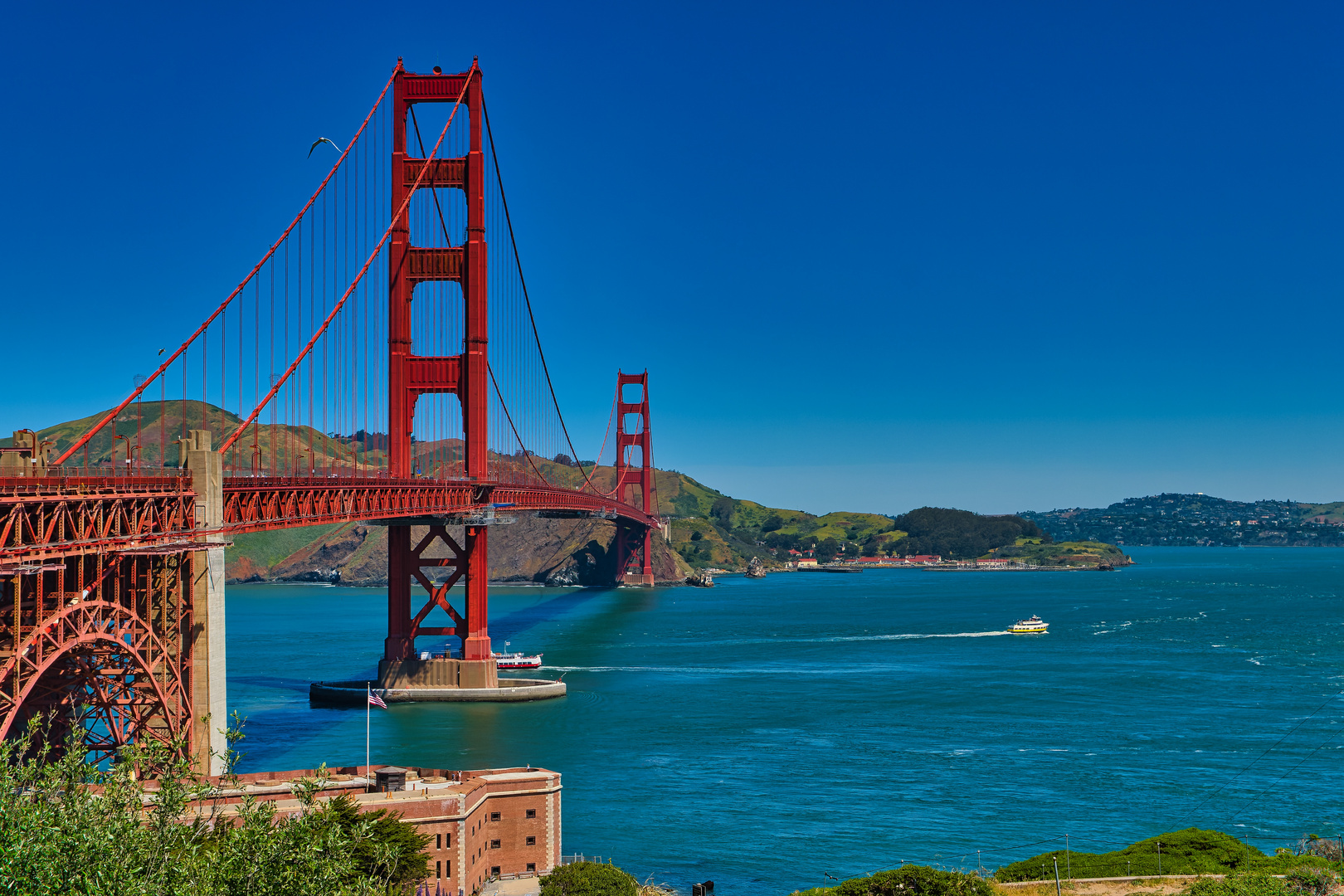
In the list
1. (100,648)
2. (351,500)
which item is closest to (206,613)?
(100,648)

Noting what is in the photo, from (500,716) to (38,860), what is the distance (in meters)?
35.3

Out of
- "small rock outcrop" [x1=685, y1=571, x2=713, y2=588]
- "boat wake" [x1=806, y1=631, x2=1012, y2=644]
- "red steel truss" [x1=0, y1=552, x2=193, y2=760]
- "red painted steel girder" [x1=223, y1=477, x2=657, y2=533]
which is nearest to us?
"red steel truss" [x1=0, y1=552, x2=193, y2=760]

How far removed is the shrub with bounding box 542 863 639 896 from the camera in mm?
23984

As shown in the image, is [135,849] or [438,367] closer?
[135,849]

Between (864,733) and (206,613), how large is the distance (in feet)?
75.8

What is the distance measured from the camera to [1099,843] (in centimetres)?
3006

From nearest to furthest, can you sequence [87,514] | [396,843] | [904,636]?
[396,843]
[87,514]
[904,636]

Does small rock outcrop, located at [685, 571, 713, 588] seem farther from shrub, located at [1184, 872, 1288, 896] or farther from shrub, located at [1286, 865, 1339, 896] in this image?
shrub, located at [1286, 865, 1339, 896]

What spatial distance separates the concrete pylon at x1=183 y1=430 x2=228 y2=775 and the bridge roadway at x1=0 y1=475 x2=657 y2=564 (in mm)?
345

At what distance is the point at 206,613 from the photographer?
1131 inches

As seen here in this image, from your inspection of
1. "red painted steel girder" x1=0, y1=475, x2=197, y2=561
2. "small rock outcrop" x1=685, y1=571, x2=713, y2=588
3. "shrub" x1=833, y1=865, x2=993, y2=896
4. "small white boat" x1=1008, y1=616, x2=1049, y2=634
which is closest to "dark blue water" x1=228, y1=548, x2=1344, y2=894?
"small white boat" x1=1008, y1=616, x2=1049, y2=634

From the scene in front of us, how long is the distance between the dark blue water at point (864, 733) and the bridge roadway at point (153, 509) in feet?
23.0

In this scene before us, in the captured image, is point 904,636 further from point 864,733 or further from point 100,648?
point 100,648

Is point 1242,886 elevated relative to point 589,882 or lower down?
elevated
